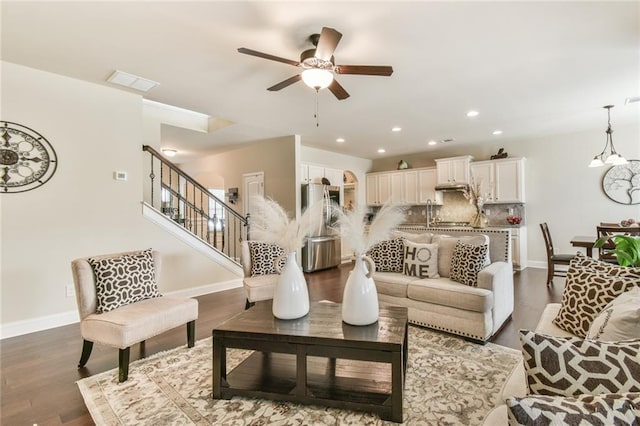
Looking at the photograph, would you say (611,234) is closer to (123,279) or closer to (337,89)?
(337,89)

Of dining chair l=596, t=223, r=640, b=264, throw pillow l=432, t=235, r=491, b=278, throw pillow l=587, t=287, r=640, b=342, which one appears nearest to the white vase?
throw pillow l=587, t=287, r=640, b=342

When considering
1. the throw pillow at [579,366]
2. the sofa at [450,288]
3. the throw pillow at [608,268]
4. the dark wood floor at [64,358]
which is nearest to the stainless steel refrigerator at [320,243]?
the dark wood floor at [64,358]

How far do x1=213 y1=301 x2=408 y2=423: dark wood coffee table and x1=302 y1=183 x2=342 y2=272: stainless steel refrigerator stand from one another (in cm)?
375

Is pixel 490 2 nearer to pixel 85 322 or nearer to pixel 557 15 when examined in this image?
pixel 557 15

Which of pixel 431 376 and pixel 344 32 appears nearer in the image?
pixel 431 376

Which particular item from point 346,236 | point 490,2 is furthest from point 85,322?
point 490,2

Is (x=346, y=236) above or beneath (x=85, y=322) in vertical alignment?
above

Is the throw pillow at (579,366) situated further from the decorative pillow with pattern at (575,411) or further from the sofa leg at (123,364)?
the sofa leg at (123,364)

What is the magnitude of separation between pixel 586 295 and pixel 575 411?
1.49 metres

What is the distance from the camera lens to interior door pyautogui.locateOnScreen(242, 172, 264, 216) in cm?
633

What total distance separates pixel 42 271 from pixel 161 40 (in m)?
2.72

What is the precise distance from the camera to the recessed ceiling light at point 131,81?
318cm

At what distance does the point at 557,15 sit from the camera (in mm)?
2205

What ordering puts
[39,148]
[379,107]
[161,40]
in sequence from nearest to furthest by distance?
[161,40]
[39,148]
[379,107]
